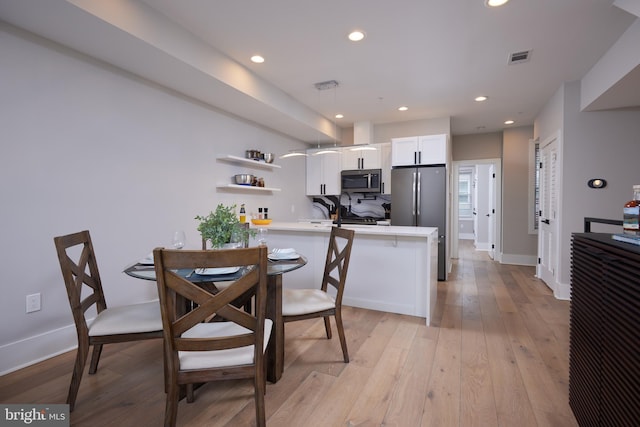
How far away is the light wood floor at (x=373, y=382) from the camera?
1.65m

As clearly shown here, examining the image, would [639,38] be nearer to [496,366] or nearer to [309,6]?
[309,6]

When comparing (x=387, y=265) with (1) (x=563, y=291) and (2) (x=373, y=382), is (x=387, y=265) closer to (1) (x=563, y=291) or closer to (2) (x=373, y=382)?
(2) (x=373, y=382)

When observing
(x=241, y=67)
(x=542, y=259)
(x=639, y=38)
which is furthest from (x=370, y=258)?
(x=542, y=259)

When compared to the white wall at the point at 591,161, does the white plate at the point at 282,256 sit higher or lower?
lower

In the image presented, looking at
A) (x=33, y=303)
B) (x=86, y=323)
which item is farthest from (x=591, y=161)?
(x=33, y=303)

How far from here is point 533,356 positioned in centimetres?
232

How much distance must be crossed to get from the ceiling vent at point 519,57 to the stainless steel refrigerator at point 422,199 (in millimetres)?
1688

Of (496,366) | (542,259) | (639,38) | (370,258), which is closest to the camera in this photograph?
(496,366)

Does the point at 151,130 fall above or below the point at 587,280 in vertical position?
above

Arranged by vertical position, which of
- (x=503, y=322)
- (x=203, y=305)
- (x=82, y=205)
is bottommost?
(x=503, y=322)

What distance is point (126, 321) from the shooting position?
Answer: 177 cm

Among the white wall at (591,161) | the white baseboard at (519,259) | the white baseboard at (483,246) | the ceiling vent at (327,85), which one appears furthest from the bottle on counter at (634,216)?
the white baseboard at (483,246)

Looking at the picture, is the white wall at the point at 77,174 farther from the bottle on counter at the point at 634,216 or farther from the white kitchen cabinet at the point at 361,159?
the bottle on counter at the point at 634,216

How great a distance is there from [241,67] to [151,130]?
1165 millimetres
